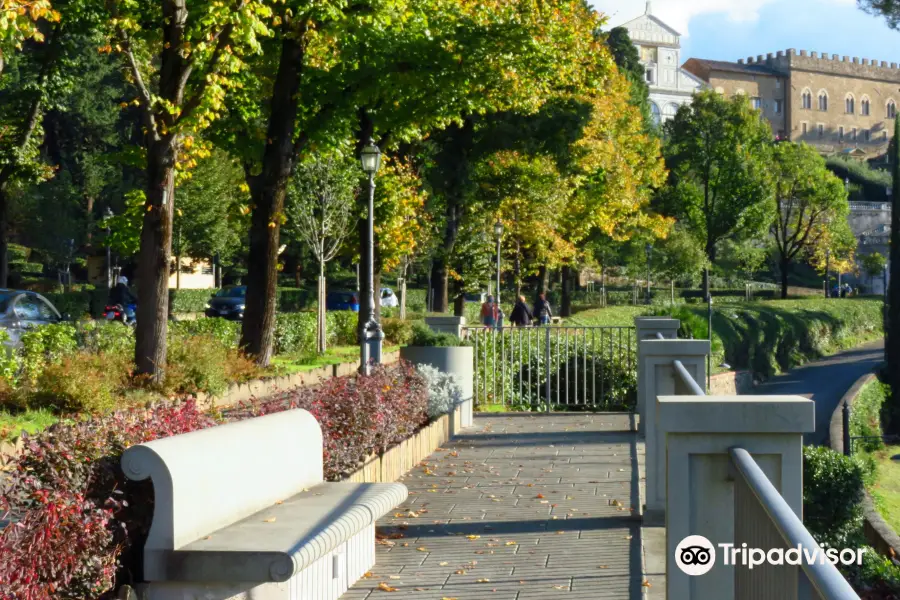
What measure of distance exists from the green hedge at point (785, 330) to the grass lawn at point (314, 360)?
12.2 meters

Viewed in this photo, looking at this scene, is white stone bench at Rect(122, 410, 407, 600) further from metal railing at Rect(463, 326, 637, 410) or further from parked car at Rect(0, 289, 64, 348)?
parked car at Rect(0, 289, 64, 348)

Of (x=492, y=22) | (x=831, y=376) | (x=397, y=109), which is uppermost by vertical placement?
(x=492, y=22)

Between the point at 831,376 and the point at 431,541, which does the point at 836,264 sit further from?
the point at 431,541

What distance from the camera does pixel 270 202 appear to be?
17.6 m

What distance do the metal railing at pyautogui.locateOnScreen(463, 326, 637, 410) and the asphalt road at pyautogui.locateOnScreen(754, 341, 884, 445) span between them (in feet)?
44.0

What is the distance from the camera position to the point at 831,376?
45656mm

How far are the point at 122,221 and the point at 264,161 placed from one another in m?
3.73

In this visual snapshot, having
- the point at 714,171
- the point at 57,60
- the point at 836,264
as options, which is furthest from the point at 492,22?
the point at 836,264

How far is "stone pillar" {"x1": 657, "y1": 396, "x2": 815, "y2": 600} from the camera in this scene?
4234mm

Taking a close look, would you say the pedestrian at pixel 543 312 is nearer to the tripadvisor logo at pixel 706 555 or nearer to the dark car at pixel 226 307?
the dark car at pixel 226 307

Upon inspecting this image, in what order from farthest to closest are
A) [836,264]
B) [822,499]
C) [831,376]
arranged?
1. [836,264]
2. [831,376]
3. [822,499]

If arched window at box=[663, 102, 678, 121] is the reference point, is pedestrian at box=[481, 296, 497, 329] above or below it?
below

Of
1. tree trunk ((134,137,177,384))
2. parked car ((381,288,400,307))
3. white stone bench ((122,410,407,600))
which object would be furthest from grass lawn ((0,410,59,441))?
parked car ((381,288,400,307))

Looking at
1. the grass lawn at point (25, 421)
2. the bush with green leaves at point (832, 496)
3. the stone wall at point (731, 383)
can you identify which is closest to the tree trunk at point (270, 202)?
the grass lawn at point (25, 421)
